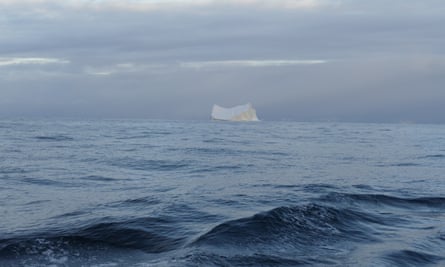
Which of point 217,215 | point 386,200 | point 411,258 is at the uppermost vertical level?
point 217,215

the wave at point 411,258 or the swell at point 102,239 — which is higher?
the swell at point 102,239

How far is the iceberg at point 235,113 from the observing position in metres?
166

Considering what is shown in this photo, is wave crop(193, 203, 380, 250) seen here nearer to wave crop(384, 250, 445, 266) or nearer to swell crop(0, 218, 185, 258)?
swell crop(0, 218, 185, 258)

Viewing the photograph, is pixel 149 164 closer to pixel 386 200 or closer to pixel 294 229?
pixel 386 200

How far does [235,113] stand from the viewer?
556 feet

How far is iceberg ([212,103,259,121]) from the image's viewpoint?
16636 centimetres

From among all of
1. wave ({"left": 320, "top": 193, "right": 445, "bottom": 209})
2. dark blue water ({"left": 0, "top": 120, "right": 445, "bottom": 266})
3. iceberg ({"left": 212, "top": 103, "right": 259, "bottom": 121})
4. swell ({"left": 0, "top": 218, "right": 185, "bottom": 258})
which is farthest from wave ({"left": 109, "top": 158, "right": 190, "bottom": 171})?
iceberg ({"left": 212, "top": 103, "right": 259, "bottom": 121})

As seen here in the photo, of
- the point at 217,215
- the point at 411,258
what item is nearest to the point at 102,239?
the point at 217,215

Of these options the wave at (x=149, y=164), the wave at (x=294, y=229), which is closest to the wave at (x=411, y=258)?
the wave at (x=294, y=229)

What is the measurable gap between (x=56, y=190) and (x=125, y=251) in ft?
25.6

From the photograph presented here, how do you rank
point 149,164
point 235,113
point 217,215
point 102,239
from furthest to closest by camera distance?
point 235,113
point 149,164
point 217,215
point 102,239

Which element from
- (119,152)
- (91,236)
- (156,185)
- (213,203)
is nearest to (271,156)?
(119,152)

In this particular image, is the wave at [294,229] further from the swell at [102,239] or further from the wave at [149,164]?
the wave at [149,164]

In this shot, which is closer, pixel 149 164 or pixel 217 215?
pixel 217 215
